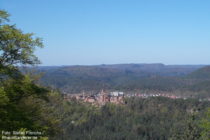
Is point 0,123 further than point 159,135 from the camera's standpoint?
No

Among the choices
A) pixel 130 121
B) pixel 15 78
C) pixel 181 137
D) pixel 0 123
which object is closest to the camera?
pixel 0 123

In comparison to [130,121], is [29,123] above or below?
above

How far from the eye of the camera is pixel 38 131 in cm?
988

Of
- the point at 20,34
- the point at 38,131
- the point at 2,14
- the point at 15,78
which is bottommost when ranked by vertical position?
the point at 38,131

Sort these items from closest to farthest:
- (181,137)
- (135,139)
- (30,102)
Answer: (30,102) → (181,137) → (135,139)

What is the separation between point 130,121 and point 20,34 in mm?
156349

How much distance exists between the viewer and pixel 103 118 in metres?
169

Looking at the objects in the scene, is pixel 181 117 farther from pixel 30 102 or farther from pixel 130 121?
pixel 30 102

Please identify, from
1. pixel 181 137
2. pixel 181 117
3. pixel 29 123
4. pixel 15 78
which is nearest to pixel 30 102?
pixel 15 78

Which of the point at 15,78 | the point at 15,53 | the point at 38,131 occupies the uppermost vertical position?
Answer: the point at 15,53

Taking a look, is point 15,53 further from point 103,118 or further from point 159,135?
point 103,118

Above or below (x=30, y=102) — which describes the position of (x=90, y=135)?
below

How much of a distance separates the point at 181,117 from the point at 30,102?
16318 centimetres

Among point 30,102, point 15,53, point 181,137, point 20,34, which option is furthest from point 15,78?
point 181,137
